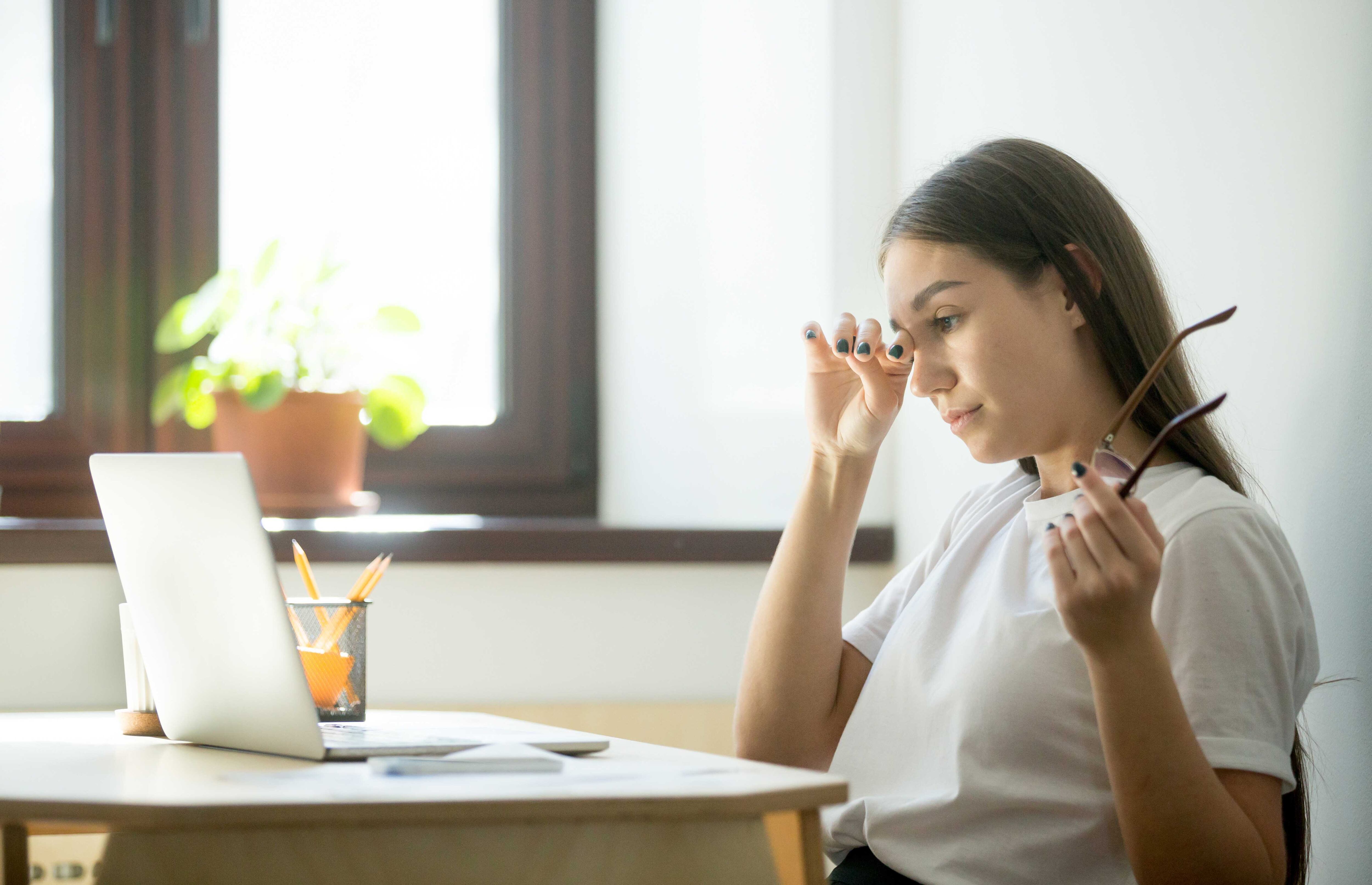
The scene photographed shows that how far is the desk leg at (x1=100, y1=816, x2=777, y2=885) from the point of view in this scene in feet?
2.30

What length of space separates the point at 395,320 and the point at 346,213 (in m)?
0.29

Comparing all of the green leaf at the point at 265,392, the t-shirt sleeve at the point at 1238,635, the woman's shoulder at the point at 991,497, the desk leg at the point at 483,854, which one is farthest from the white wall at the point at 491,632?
the desk leg at the point at 483,854

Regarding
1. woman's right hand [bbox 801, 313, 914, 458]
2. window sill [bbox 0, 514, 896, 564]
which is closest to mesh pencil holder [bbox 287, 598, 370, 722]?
woman's right hand [bbox 801, 313, 914, 458]

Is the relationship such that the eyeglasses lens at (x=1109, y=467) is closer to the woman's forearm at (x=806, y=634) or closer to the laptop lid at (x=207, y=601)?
A: the woman's forearm at (x=806, y=634)

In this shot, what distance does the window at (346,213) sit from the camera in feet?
6.87

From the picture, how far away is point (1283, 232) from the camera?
112cm

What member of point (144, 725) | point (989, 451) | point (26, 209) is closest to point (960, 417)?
point (989, 451)

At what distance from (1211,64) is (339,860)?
104 cm

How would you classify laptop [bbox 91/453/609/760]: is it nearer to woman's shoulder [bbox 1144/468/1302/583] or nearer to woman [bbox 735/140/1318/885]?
woman [bbox 735/140/1318/885]

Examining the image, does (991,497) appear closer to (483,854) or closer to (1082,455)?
(1082,455)

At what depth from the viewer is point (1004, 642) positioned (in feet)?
3.41

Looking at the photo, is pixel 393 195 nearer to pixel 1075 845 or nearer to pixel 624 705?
pixel 624 705

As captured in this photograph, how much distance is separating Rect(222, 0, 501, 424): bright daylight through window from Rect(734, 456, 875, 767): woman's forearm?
3.16 ft

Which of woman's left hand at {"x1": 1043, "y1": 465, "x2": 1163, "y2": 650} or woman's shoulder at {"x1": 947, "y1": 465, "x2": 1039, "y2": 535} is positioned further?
woman's shoulder at {"x1": 947, "y1": 465, "x2": 1039, "y2": 535}
